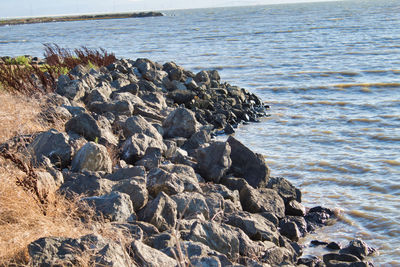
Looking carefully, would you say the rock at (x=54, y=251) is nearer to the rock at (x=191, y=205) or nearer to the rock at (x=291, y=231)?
the rock at (x=191, y=205)

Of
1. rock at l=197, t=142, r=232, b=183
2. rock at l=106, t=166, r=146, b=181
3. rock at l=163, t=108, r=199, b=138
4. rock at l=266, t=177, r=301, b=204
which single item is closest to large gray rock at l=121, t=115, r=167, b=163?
rock at l=197, t=142, r=232, b=183

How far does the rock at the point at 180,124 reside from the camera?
9.05 m

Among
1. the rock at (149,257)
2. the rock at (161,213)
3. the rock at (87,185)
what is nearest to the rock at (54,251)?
the rock at (149,257)

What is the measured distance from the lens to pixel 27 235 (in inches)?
148

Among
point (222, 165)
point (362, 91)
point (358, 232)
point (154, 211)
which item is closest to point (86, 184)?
point (154, 211)

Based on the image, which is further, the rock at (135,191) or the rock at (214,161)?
the rock at (214,161)

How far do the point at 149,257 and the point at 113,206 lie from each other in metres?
1.17

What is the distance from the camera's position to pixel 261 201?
648 cm

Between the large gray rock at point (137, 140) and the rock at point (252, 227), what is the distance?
2075 mm

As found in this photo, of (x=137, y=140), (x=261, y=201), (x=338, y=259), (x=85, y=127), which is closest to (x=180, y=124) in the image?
(x=137, y=140)

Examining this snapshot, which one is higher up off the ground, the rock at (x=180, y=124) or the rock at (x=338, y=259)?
the rock at (x=180, y=124)

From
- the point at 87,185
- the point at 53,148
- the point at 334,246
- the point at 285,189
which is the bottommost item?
the point at 334,246

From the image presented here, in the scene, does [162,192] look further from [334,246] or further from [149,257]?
[334,246]

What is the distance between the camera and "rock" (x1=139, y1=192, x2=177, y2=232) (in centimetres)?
477
